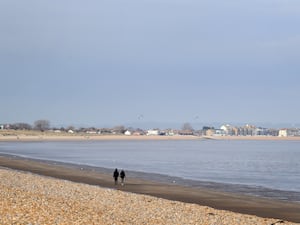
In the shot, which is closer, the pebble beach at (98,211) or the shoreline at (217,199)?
the pebble beach at (98,211)

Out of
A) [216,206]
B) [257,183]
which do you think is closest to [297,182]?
[257,183]

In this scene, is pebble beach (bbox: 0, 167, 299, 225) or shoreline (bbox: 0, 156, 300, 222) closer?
pebble beach (bbox: 0, 167, 299, 225)

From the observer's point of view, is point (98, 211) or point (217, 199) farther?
point (217, 199)

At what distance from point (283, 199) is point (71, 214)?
16.7 m

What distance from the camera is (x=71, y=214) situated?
15219 mm

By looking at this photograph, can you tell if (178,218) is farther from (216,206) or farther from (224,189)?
(224,189)

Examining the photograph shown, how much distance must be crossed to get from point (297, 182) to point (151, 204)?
70.6 feet

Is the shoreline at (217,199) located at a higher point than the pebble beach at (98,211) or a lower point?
lower

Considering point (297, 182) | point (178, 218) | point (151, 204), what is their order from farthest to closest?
1. point (297, 182)
2. point (151, 204)
3. point (178, 218)

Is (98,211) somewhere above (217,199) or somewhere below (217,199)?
above

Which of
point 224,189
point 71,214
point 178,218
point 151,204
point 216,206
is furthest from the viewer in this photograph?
point 224,189

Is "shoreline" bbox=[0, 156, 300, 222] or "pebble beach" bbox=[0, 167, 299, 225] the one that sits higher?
"pebble beach" bbox=[0, 167, 299, 225]

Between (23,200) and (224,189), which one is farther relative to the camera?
(224,189)

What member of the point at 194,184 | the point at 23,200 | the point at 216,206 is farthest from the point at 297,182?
the point at 23,200
